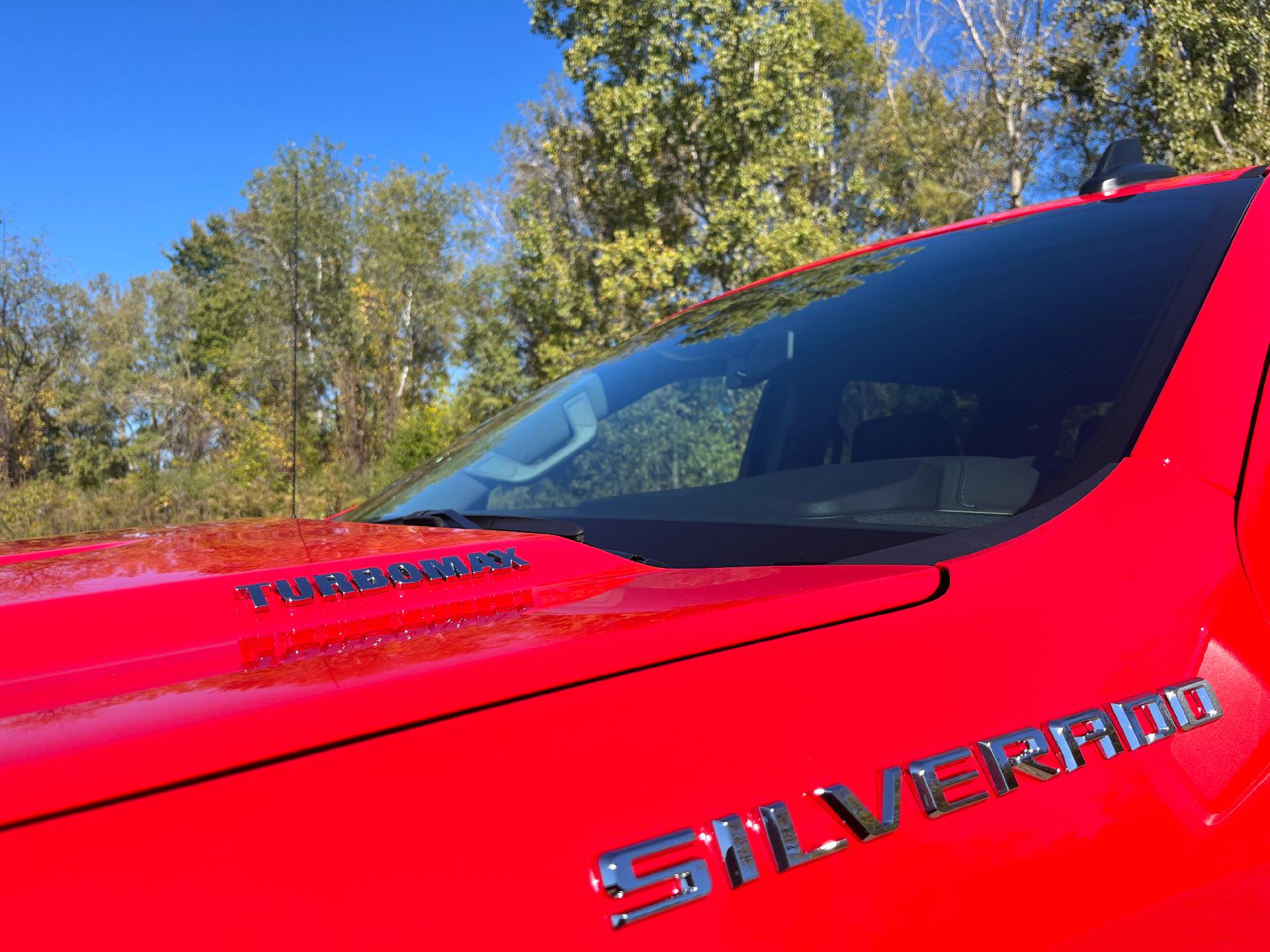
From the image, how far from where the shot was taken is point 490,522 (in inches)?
59.0

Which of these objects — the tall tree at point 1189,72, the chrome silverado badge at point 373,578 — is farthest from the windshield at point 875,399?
the tall tree at point 1189,72

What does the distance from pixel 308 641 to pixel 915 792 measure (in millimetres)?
520

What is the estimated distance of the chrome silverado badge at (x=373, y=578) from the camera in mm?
1022

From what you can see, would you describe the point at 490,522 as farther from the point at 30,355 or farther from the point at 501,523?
the point at 30,355

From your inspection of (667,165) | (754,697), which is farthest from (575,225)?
(754,697)

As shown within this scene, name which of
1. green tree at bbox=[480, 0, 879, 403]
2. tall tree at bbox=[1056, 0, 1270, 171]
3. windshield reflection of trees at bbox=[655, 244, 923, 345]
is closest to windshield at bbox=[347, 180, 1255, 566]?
windshield reflection of trees at bbox=[655, 244, 923, 345]

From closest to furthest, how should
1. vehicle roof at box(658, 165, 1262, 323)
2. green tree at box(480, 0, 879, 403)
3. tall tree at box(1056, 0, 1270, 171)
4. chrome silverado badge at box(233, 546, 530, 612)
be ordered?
chrome silverado badge at box(233, 546, 530, 612) < vehicle roof at box(658, 165, 1262, 323) < green tree at box(480, 0, 879, 403) < tall tree at box(1056, 0, 1270, 171)

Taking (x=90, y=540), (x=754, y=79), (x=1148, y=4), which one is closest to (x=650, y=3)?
(x=754, y=79)

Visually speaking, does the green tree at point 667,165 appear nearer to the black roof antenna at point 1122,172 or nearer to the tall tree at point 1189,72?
the tall tree at point 1189,72

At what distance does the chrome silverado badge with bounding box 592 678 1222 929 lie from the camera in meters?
0.61

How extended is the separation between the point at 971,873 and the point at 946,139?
23253mm

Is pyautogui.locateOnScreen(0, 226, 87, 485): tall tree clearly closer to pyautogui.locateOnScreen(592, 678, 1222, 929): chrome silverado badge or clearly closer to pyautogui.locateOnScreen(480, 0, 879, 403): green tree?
pyautogui.locateOnScreen(480, 0, 879, 403): green tree

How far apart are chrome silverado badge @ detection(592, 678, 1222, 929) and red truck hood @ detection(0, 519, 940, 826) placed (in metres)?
0.14

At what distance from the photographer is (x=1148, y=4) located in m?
16.0
